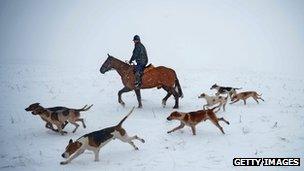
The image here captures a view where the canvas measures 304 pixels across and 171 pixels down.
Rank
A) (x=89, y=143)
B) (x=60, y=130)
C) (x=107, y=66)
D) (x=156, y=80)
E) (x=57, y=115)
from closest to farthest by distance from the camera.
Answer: (x=89, y=143) → (x=57, y=115) → (x=60, y=130) → (x=156, y=80) → (x=107, y=66)

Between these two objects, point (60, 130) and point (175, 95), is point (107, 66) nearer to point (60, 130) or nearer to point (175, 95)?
point (175, 95)

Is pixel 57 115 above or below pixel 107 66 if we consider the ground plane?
below

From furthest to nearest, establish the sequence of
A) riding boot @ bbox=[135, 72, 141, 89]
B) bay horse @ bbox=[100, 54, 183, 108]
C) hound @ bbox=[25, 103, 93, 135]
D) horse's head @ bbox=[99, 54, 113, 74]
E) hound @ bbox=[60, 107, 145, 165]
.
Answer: horse's head @ bbox=[99, 54, 113, 74]
bay horse @ bbox=[100, 54, 183, 108]
riding boot @ bbox=[135, 72, 141, 89]
hound @ bbox=[25, 103, 93, 135]
hound @ bbox=[60, 107, 145, 165]


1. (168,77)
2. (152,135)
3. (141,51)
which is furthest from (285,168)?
(141,51)

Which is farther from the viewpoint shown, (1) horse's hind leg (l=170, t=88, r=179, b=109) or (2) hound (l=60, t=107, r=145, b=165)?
(1) horse's hind leg (l=170, t=88, r=179, b=109)

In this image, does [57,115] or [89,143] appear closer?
[89,143]

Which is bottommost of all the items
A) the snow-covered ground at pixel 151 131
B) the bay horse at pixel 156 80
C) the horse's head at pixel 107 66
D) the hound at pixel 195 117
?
the snow-covered ground at pixel 151 131

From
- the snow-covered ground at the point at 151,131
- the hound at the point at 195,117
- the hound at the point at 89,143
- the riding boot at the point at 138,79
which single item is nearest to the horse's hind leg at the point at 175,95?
the snow-covered ground at the point at 151,131

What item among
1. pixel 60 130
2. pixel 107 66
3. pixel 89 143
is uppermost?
pixel 107 66

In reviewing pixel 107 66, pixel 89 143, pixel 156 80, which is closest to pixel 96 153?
pixel 89 143

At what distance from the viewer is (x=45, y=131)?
42.8ft

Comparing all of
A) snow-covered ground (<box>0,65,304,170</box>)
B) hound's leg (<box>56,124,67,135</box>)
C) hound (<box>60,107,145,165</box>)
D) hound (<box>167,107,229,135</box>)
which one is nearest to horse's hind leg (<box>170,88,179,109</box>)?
snow-covered ground (<box>0,65,304,170</box>)

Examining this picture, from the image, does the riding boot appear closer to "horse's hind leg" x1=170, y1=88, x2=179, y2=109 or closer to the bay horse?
the bay horse

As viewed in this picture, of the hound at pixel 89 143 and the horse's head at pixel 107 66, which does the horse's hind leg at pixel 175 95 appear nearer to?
the horse's head at pixel 107 66
